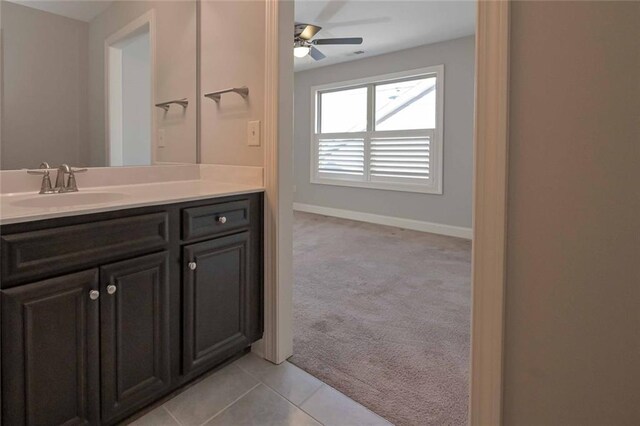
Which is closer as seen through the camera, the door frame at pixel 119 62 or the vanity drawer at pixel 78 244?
the vanity drawer at pixel 78 244

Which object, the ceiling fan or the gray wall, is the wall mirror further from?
the gray wall

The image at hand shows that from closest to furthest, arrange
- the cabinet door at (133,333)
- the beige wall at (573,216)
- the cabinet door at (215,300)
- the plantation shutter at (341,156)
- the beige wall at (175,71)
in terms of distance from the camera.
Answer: the beige wall at (573,216)
the cabinet door at (133,333)
the cabinet door at (215,300)
the beige wall at (175,71)
the plantation shutter at (341,156)

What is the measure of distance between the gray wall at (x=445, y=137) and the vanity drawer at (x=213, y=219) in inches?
136

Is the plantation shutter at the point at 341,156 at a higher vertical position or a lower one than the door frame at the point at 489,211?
higher

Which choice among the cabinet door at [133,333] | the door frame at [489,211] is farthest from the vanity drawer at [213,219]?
the door frame at [489,211]

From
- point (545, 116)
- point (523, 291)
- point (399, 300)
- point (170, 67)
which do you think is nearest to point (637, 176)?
point (545, 116)

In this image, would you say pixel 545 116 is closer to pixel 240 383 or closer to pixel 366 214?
pixel 240 383

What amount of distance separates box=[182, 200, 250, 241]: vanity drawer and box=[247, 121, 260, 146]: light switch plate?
1.04ft

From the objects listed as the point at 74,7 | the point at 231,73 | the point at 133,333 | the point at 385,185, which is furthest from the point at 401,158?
the point at 133,333

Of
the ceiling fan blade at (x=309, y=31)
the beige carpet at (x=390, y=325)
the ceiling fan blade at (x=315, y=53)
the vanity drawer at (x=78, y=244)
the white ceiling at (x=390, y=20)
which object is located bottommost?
the beige carpet at (x=390, y=325)

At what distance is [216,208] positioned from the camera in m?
1.54

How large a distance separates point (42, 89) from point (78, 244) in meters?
0.87

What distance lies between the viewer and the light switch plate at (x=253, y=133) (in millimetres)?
1792

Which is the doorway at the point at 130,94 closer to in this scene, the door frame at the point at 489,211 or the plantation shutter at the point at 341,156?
the door frame at the point at 489,211
